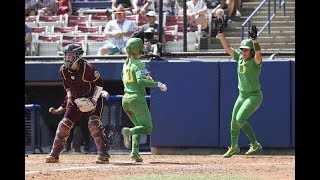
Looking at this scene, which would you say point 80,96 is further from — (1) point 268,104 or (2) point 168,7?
(2) point 168,7

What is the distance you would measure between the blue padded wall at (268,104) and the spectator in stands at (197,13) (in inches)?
46.9

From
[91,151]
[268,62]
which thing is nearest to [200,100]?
[268,62]

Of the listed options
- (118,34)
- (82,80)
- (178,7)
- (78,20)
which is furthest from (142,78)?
(78,20)

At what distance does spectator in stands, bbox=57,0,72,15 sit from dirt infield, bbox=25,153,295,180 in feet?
15.2

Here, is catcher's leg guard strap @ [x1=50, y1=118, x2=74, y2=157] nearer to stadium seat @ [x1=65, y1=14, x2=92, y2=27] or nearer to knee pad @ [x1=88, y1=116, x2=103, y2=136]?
knee pad @ [x1=88, y1=116, x2=103, y2=136]

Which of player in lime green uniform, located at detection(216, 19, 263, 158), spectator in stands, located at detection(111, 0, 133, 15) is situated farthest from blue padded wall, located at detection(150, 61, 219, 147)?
spectator in stands, located at detection(111, 0, 133, 15)

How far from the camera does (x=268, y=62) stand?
1460 centimetres

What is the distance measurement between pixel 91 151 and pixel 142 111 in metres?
3.50

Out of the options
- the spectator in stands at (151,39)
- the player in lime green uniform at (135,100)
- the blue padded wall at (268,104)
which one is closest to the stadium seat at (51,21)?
the spectator in stands at (151,39)

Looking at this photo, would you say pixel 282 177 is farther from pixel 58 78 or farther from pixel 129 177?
pixel 58 78

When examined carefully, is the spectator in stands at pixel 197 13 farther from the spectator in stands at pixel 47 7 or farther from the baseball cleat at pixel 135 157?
the baseball cleat at pixel 135 157

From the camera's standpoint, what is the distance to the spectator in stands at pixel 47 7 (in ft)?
57.9

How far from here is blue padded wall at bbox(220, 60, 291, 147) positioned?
47.8ft
